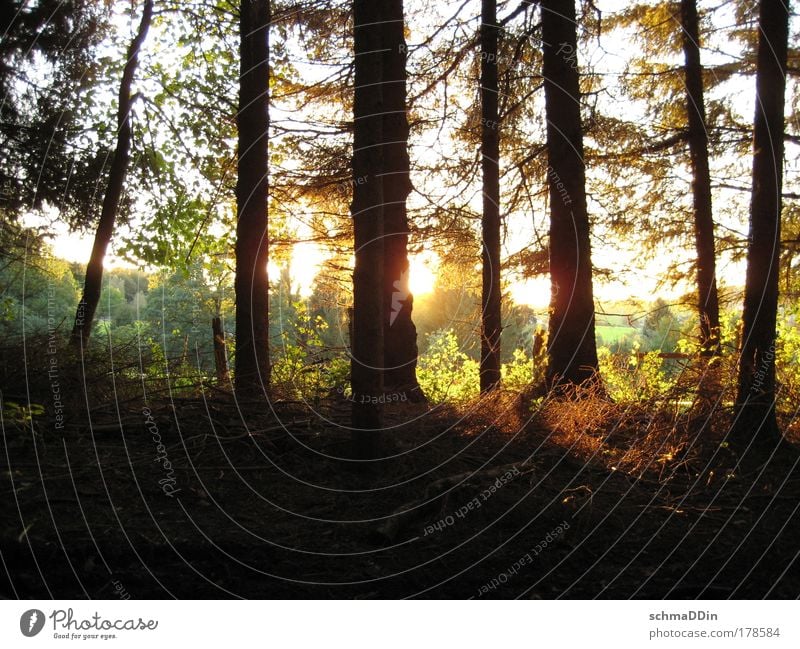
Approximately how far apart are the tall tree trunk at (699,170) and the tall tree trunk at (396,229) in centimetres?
527

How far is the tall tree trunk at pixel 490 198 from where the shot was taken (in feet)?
33.9

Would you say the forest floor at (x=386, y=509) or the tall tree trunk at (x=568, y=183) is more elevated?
the tall tree trunk at (x=568, y=183)

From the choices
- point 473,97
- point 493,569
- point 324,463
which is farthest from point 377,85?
point 473,97

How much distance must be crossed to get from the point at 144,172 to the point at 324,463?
8212mm

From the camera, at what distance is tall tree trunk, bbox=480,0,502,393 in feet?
33.9

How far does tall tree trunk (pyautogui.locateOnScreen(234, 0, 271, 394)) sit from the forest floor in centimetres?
175

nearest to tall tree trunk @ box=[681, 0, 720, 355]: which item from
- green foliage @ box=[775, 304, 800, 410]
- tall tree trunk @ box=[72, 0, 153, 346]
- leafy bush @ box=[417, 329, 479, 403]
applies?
green foliage @ box=[775, 304, 800, 410]

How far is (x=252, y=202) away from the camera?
8.40m

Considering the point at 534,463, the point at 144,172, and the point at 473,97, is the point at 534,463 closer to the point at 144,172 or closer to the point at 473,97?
the point at 473,97

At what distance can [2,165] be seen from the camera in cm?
682

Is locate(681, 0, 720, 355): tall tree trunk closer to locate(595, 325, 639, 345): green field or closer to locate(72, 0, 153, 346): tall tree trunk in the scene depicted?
locate(595, 325, 639, 345): green field

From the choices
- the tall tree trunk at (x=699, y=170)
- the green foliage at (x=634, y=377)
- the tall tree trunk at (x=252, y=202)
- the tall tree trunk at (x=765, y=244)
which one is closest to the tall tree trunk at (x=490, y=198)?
the green foliage at (x=634, y=377)

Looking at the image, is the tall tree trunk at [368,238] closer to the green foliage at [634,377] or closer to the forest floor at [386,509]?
the forest floor at [386,509]

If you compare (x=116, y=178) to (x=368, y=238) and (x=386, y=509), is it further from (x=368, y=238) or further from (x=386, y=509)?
(x=386, y=509)
